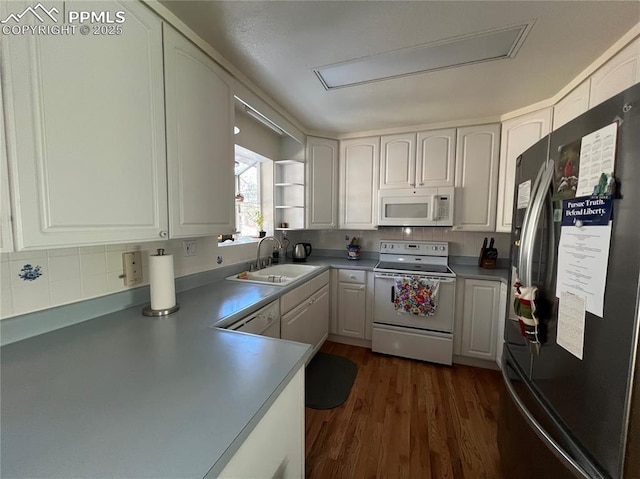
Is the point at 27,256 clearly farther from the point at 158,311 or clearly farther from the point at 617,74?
the point at 617,74

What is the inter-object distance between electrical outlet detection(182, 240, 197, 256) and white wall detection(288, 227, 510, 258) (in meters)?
1.49

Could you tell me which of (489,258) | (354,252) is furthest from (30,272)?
(489,258)

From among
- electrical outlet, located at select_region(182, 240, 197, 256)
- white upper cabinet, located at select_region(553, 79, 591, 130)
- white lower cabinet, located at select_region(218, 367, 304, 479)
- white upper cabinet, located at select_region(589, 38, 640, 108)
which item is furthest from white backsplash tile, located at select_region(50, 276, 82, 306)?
white upper cabinet, located at select_region(553, 79, 591, 130)

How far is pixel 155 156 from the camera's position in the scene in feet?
3.52

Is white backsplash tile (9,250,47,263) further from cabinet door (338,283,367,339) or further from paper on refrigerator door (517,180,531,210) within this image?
cabinet door (338,283,367,339)

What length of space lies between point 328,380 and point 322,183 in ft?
6.38

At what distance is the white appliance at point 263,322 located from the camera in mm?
1323

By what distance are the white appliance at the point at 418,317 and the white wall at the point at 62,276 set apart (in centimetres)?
194

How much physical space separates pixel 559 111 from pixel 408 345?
2265mm

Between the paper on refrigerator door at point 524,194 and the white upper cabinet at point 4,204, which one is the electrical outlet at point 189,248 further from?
the paper on refrigerator door at point 524,194

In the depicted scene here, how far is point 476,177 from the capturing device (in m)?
2.43

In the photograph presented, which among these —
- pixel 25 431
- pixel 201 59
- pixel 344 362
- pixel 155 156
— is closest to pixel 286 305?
pixel 344 362

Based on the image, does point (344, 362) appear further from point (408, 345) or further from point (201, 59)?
point (201, 59)

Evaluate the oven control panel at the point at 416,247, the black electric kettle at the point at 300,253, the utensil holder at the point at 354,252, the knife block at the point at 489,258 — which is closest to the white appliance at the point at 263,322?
the black electric kettle at the point at 300,253
